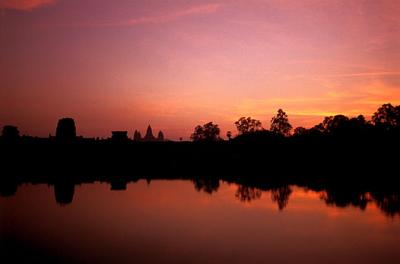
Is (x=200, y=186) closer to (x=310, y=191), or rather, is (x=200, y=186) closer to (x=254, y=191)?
(x=254, y=191)

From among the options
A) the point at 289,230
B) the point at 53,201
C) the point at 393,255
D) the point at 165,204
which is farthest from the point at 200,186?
the point at 393,255

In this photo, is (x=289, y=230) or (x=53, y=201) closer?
(x=289, y=230)

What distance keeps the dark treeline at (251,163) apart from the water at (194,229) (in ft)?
8.11

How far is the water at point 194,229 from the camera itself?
15.9 meters

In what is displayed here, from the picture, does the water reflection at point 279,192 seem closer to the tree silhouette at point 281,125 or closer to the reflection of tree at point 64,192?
the reflection of tree at point 64,192

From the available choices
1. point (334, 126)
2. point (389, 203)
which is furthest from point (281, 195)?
point (334, 126)

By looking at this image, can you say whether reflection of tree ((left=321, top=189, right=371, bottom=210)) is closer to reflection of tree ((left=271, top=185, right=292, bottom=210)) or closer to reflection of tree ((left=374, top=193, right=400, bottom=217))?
reflection of tree ((left=374, top=193, right=400, bottom=217))

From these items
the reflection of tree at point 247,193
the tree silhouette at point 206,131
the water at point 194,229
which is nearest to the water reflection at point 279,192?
the reflection of tree at point 247,193

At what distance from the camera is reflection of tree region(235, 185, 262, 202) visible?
104 ft

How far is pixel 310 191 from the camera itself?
35.5 meters

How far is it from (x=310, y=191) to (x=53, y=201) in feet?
77.8

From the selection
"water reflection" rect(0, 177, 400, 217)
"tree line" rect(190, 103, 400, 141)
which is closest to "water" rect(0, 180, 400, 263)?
"water reflection" rect(0, 177, 400, 217)

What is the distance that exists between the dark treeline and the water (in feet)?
8.11

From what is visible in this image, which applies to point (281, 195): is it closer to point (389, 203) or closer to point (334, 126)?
point (389, 203)
